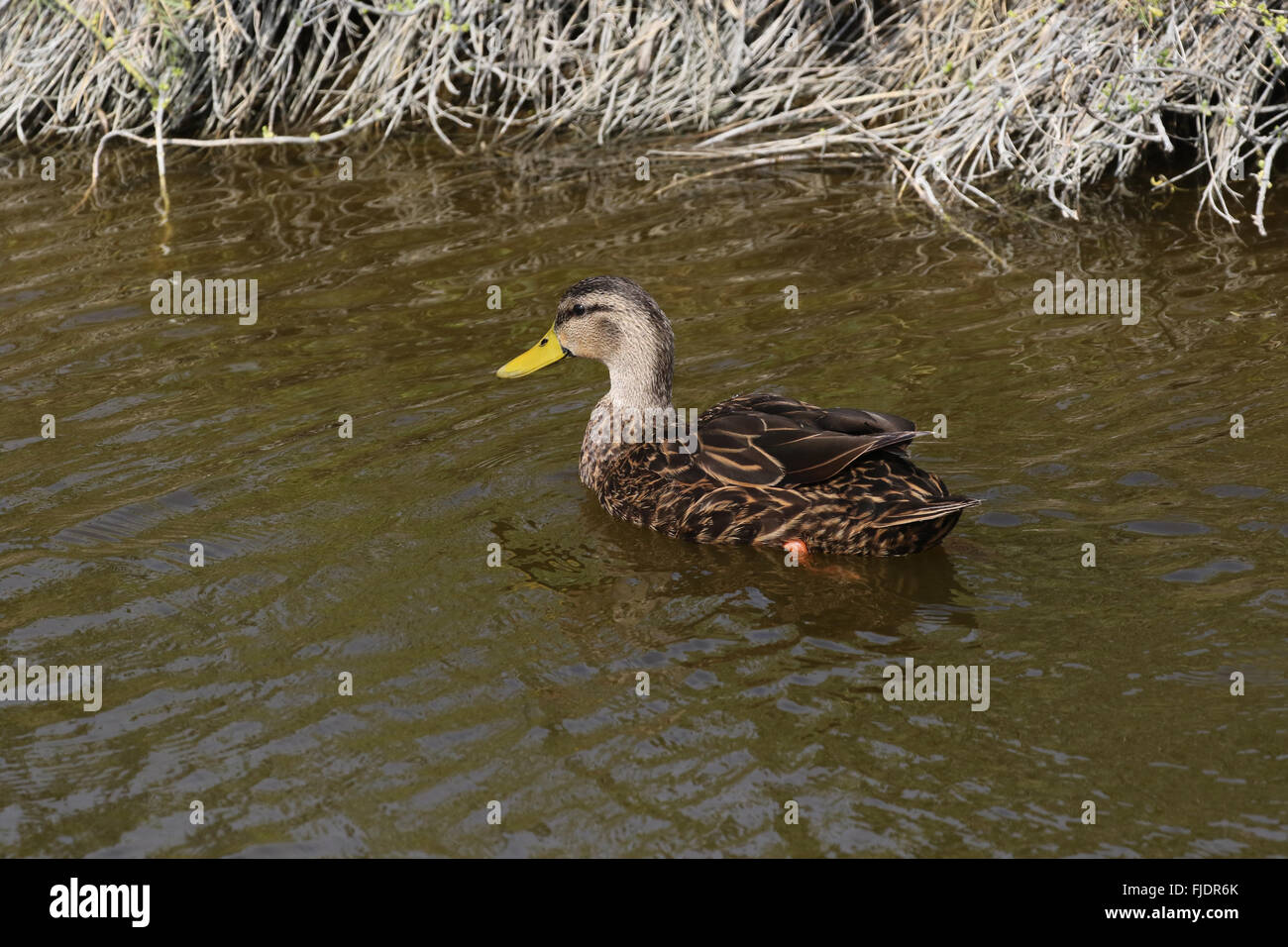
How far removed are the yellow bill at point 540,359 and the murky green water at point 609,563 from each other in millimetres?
341

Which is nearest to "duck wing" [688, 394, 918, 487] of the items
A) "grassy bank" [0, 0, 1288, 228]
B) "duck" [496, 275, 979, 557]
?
"duck" [496, 275, 979, 557]

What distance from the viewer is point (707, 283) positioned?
8.86 metres

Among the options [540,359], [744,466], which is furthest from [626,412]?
[744,466]

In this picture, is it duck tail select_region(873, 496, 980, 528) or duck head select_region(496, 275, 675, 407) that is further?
duck head select_region(496, 275, 675, 407)

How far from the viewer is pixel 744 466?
19.9 ft

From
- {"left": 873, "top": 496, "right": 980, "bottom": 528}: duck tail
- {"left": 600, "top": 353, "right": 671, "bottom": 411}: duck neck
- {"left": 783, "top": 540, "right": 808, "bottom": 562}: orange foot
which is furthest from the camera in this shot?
{"left": 600, "top": 353, "right": 671, "bottom": 411}: duck neck

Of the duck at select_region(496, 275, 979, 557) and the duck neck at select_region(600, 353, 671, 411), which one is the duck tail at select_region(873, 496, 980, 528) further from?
the duck neck at select_region(600, 353, 671, 411)

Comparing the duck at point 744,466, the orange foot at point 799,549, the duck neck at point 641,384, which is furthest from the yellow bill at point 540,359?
the orange foot at point 799,549

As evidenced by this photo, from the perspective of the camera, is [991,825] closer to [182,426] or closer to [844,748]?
[844,748]

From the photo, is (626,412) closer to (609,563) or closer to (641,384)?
(641,384)

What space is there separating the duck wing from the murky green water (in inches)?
14.1

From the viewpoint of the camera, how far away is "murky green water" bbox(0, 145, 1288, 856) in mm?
4387

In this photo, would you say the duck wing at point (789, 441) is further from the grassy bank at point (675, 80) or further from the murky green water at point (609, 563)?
the grassy bank at point (675, 80)

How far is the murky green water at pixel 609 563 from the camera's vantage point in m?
4.39
